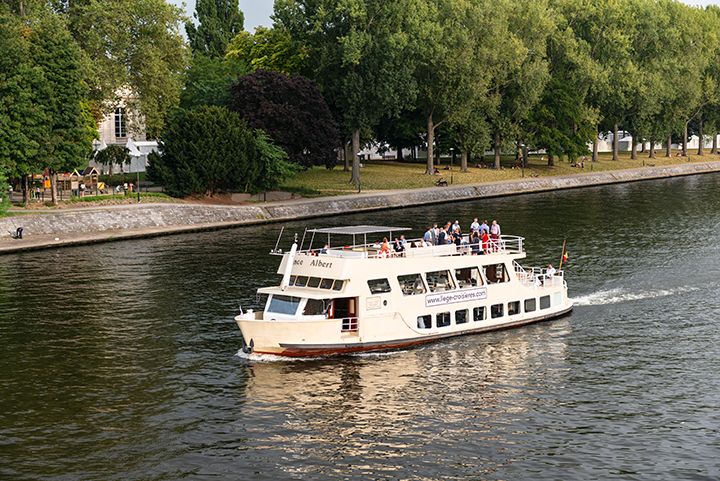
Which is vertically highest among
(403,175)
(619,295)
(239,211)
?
(403,175)

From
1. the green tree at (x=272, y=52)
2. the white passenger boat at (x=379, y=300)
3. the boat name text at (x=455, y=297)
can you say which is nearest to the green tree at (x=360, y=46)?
the green tree at (x=272, y=52)

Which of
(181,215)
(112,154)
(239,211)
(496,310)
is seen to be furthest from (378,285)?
(112,154)

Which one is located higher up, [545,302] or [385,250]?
[385,250]

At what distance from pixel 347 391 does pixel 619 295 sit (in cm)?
2502

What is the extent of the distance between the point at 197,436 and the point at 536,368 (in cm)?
1668

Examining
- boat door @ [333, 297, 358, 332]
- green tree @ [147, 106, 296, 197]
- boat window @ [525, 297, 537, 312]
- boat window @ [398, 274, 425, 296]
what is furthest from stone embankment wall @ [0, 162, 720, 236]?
boat window @ [525, 297, 537, 312]

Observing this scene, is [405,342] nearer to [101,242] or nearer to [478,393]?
[478,393]

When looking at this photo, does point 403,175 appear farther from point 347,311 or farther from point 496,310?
point 347,311

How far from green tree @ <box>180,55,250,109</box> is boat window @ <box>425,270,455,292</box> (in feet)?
241

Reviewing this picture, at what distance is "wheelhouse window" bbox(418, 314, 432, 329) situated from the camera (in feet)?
137

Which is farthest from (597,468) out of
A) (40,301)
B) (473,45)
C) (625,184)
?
(625,184)

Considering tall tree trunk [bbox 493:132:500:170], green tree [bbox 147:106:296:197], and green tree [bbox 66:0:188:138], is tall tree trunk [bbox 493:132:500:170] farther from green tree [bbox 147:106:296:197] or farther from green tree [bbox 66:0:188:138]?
green tree [bbox 66:0:188:138]

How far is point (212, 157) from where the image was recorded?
96875 mm

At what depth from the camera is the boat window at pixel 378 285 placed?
132 ft
